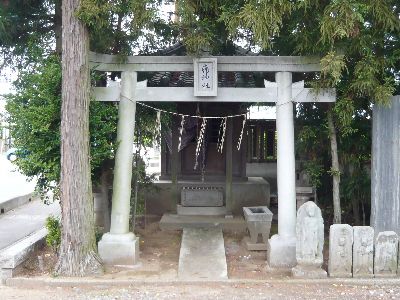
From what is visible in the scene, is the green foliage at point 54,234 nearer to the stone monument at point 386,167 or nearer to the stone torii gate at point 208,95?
the stone torii gate at point 208,95

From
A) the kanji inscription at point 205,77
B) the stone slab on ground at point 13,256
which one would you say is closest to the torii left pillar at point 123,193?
the kanji inscription at point 205,77

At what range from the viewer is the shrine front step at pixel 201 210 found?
38.2 feet

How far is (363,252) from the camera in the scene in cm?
701

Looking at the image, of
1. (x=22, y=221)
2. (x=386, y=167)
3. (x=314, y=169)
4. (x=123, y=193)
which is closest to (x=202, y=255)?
(x=123, y=193)

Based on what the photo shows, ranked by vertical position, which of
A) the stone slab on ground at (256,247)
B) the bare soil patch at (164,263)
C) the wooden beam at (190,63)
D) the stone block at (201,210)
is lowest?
the bare soil patch at (164,263)

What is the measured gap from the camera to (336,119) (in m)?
8.27

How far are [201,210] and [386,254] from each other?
5510 mm

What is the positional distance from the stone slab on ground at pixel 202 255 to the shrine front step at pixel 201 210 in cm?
143

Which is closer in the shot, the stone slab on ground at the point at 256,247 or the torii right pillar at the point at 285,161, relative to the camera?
the torii right pillar at the point at 285,161

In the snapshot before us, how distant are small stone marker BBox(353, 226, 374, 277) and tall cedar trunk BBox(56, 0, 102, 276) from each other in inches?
160

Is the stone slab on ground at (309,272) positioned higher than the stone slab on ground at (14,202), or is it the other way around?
the stone slab on ground at (14,202)

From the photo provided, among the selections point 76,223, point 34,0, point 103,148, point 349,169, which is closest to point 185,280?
point 76,223

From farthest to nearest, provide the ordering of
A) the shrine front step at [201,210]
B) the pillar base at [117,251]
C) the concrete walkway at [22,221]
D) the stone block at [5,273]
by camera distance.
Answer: the shrine front step at [201,210] < the concrete walkway at [22,221] < the pillar base at [117,251] < the stone block at [5,273]

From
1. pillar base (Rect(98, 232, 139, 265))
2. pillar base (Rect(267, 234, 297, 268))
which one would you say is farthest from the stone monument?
pillar base (Rect(98, 232, 139, 265))
